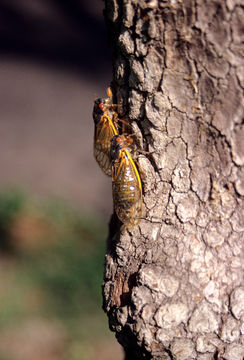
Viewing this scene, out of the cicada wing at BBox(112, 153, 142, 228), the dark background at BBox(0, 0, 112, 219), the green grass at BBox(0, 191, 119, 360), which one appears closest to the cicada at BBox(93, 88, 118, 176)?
the cicada wing at BBox(112, 153, 142, 228)

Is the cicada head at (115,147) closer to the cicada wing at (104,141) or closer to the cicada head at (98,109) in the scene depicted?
the cicada wing at (104,141)

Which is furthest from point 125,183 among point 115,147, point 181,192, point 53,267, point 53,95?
point 53,95

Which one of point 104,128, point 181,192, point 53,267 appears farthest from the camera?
point 53,267

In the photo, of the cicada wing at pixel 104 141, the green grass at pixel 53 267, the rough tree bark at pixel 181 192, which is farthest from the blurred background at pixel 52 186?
the rough tree bark at pixel 181 192

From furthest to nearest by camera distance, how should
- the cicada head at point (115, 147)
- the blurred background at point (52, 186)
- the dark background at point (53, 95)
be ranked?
the dark background at point (53, 95) → the blurred background at point (52, 186) → the cicada head at point (115, 147)

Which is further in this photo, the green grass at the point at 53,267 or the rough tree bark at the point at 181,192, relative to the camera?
the green grass at the point at 53,267

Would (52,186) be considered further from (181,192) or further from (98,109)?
(181,192)
